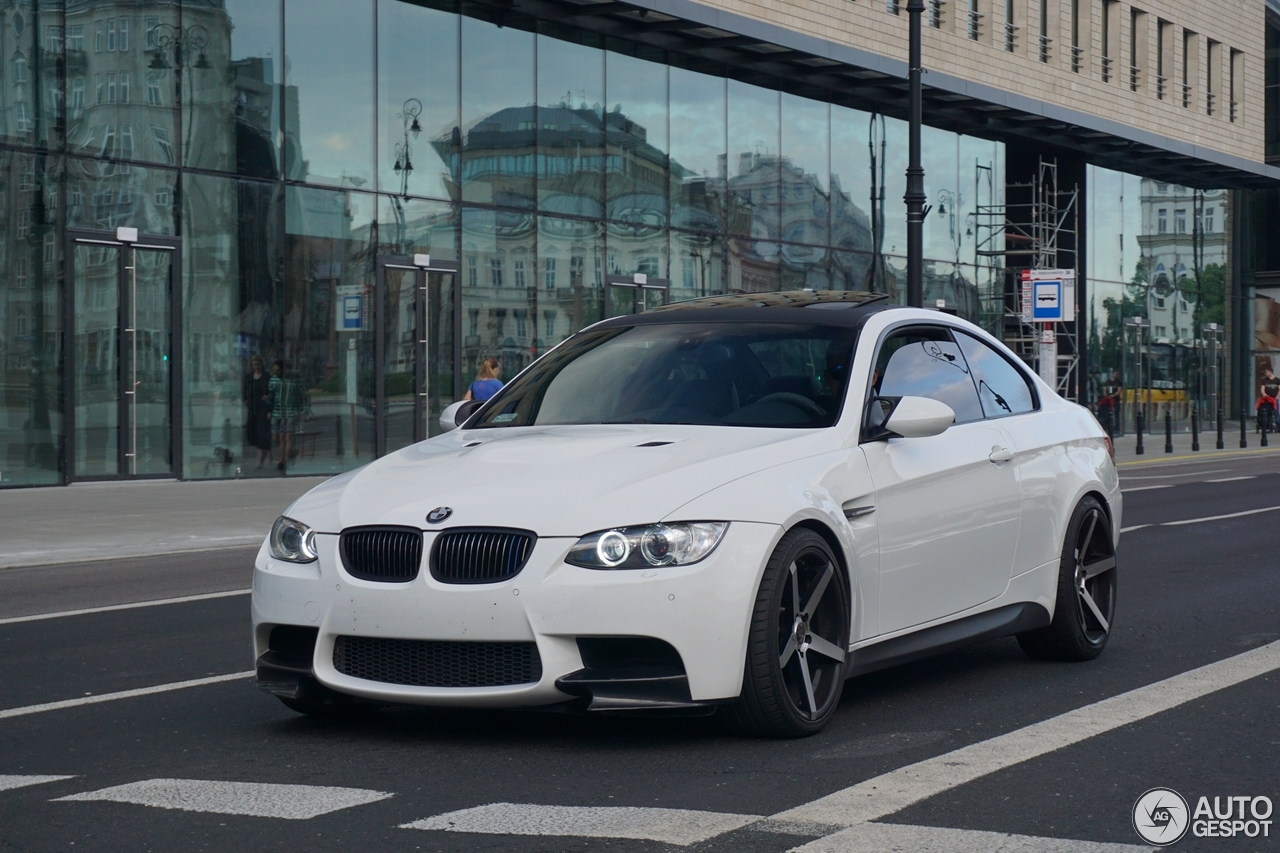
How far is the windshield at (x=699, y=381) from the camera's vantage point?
6348 mm

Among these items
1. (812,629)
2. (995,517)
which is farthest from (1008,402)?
(812,629)

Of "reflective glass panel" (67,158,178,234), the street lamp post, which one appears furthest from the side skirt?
"reflective glass panel" (67,158,178,234)

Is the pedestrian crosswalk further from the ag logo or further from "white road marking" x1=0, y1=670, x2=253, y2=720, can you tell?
"white road marking" x1=0, y1=670, x2=253, y2=720

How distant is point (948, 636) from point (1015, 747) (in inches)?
41.1

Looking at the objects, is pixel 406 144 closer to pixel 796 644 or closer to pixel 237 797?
pixel 796 644

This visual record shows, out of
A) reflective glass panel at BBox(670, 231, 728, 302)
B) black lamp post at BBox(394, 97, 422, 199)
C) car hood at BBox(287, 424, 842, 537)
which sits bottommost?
car hood at BBox(287, 424, 842, 537)

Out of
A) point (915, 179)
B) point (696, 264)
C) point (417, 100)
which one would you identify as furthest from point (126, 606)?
point (696, 264)

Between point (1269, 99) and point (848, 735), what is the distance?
52.0 meters

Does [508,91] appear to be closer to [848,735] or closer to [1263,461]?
[1263,461]

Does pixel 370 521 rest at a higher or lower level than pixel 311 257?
lower

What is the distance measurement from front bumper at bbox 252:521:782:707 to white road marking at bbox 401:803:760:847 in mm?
629

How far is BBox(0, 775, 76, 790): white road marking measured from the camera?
203 inches

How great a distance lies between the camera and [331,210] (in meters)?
24.5

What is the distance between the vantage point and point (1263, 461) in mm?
32312
